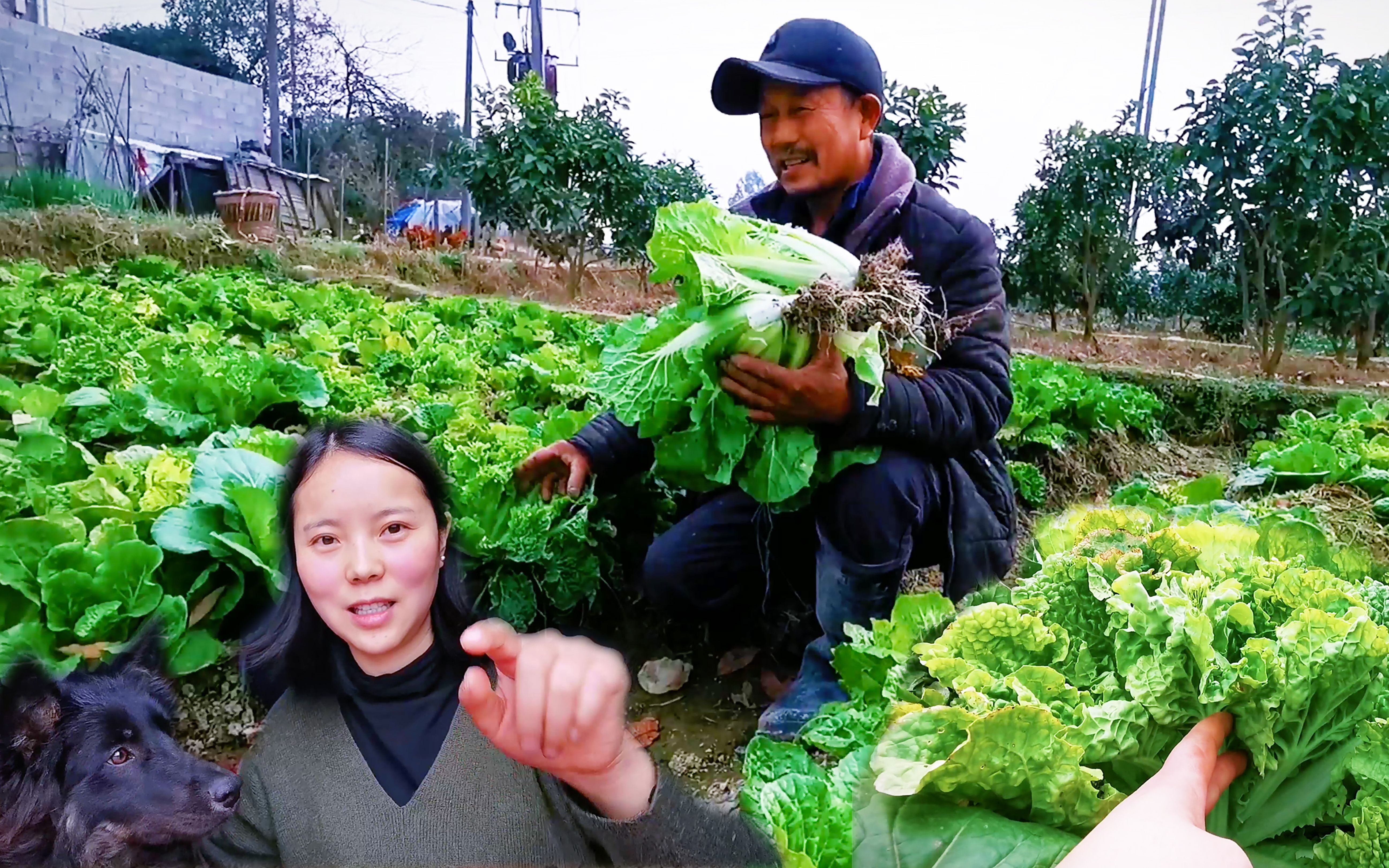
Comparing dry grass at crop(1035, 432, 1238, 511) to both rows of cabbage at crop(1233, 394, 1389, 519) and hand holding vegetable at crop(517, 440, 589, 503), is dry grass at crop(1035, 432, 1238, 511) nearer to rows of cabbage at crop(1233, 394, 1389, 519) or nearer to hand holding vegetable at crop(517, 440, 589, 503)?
rows of cabbage at crop(1233, 394, 1389, 519)

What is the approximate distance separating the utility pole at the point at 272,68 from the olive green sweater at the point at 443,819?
106 cm

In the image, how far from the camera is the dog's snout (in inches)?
39.9

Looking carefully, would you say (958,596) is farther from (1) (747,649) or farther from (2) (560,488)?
(2) (560,488)

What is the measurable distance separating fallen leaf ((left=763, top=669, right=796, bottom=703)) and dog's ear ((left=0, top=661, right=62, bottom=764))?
5.24ft

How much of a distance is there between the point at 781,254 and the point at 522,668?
3.44 ft

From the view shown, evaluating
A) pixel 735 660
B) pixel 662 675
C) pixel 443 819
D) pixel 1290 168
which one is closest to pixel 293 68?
pixel 443 819

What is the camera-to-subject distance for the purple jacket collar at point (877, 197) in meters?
1.86

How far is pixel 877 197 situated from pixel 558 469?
2.97ft

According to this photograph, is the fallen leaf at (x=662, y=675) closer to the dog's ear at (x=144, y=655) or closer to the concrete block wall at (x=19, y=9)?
the dog's ear at (x=144, y=655)

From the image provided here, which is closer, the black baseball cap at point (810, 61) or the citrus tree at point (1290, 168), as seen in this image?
the black baseball cap at point (810, 61)

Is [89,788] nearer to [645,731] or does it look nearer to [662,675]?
[645,731]

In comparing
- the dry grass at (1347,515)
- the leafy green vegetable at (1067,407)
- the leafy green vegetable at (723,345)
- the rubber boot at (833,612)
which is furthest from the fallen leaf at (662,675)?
the leafy green vegetable at (1067,407)

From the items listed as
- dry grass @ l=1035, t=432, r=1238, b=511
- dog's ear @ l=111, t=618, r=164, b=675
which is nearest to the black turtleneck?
dog's ear @ l=111, t=618, r=164, b=675

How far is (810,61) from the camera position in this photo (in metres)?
1.70
